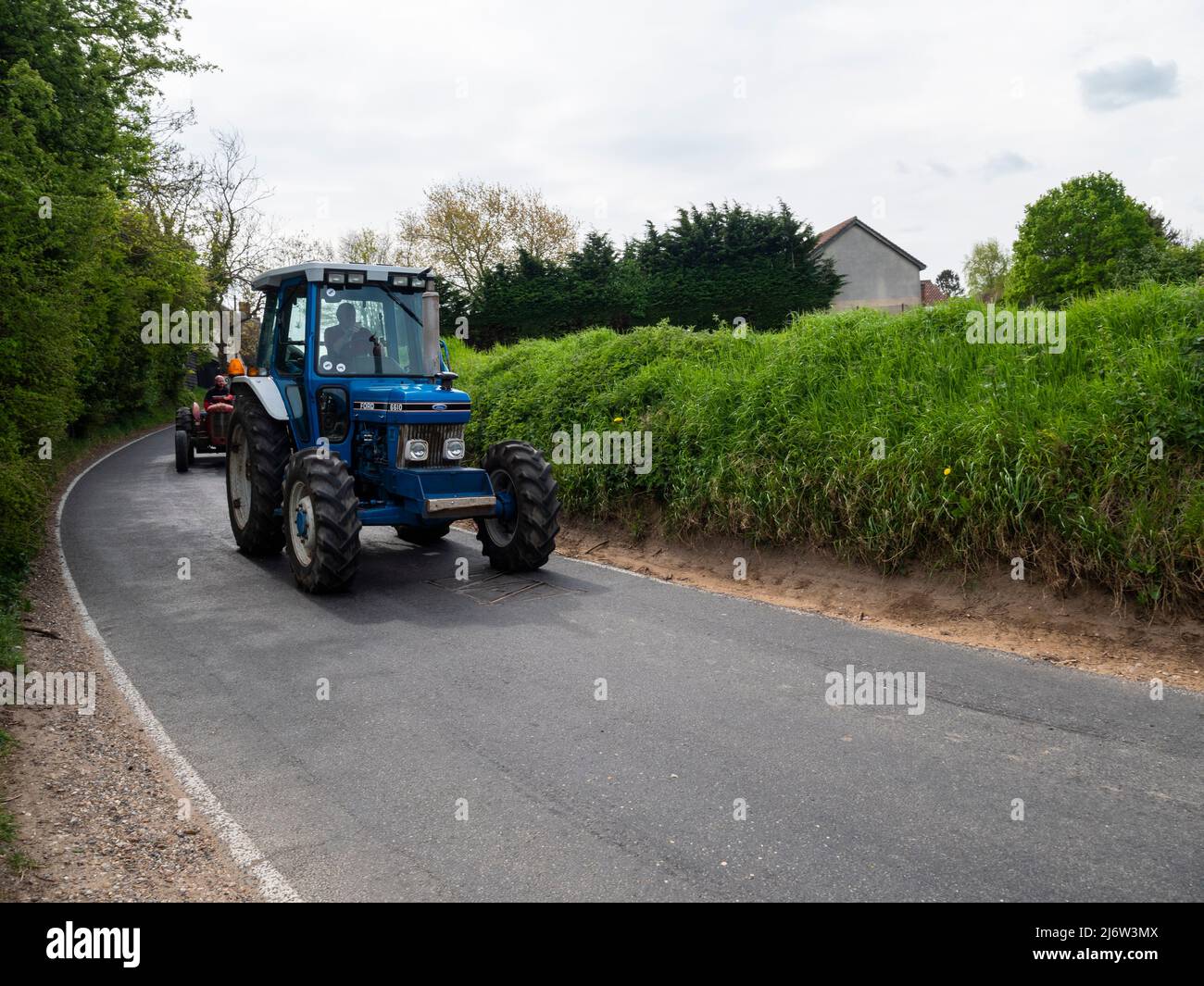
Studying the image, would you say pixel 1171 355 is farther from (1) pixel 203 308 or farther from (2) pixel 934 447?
(1) pixel 203 308

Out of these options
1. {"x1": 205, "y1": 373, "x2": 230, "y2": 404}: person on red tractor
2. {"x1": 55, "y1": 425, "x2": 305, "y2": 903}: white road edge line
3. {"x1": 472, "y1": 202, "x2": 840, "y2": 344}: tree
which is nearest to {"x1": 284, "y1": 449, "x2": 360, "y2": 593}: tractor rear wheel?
{"x1": 55, "y1": 425, "x2": 305, "y2": 903}: white road edge line

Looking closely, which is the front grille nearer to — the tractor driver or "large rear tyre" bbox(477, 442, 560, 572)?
"large rear tyre" bbox(477, 442, 560, 572)

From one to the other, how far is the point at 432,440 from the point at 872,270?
4634 cm

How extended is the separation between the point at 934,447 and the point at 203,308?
37.1m

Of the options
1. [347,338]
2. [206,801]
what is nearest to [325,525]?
[347,338]

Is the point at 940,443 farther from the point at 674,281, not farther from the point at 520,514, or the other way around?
the point at 674,281

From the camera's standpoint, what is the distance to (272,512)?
9.34 meters

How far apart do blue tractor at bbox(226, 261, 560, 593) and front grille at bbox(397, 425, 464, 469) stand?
1 centimetres

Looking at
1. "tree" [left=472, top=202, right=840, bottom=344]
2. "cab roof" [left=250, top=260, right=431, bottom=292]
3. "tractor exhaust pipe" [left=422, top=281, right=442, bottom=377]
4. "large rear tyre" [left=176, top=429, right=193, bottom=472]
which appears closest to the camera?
"tractor exhaust pipe" [left=422, top=281, right=442, bottom=377]

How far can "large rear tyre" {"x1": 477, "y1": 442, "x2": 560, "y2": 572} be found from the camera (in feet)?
28.2

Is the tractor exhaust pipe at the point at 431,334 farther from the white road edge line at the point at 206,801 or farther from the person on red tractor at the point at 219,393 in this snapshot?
the person on red tractor at the point at 219,393

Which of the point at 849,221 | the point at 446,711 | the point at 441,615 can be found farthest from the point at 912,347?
the point at 849,221

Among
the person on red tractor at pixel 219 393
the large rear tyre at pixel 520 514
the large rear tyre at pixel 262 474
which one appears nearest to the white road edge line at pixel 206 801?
the large rear tyre at pixel 262 474

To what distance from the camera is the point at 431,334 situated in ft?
27.7
